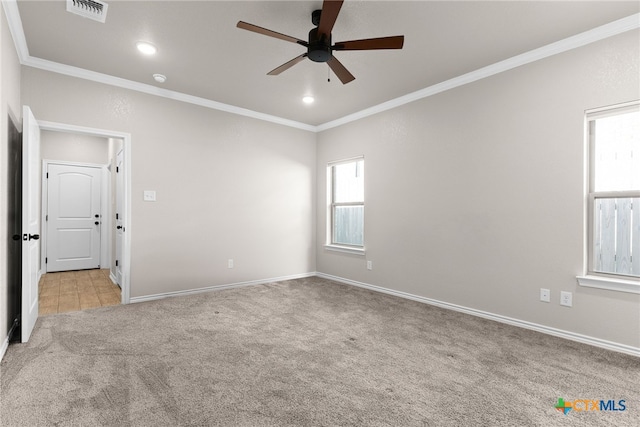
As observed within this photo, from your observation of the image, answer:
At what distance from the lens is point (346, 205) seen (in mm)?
5199

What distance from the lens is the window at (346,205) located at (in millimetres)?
4992

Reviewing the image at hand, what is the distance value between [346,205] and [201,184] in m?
2.24

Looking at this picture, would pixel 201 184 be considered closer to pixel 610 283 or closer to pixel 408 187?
pixel 408 187

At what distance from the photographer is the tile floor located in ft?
12.4

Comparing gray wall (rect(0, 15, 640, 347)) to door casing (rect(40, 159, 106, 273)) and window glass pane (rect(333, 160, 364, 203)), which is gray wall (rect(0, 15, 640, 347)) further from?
door casing (rect(40, 159, 106, 273))

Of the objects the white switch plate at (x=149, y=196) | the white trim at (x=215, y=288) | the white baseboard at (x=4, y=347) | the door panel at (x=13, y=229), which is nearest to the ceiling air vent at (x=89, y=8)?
the door panel at (x=13, y=229)

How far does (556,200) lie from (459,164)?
1.02 meters

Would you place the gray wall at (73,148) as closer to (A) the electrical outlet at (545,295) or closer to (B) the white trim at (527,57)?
(B) the white trim at (527,57)

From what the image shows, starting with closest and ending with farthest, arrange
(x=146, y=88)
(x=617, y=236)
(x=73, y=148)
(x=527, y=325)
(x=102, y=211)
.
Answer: (x=617, y=236), (x=527, y=325), (x=146, y=88), (x=73, y=148), (x=102, y=211)

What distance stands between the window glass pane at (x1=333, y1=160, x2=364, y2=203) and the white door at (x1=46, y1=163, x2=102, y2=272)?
15.4 feet

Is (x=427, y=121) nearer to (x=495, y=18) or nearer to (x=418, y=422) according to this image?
(x=495, y=18)

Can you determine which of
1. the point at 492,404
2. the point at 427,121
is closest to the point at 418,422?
the point at 492,404

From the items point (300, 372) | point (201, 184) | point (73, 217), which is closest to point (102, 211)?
point (73, 217)

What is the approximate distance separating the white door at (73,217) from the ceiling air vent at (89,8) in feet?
14.8
